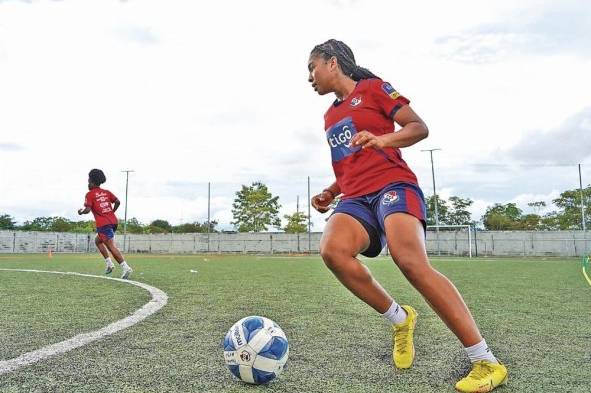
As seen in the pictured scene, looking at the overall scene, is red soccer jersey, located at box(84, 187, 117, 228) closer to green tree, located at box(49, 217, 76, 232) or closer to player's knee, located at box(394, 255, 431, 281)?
player's knee, located at box(394, 255, 431, 281)

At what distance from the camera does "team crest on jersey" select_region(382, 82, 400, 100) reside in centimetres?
309

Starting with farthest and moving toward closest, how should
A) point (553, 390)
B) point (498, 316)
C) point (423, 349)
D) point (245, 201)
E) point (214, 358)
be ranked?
1. point (245, 201)
2. point (498, 316)
3. point (423, 349)
4. point (214, 358)
5. point (553, 390)

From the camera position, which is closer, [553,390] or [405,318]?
[553,390]

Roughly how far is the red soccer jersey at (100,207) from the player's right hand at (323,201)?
7.91 meters

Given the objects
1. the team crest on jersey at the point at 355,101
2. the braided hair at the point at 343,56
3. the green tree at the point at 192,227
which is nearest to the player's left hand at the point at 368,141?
the team crest on jersey at the point at 355,101

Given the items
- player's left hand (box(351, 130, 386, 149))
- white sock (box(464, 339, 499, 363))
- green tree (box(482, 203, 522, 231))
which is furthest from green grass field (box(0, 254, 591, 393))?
green tree (box(482, 203, 522, 231))

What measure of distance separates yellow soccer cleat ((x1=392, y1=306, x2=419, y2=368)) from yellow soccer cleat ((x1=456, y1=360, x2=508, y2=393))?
42cm

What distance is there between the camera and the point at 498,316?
5062 mm

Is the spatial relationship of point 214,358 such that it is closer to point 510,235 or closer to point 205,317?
Result: point 205,317

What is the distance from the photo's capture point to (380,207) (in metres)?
3.02

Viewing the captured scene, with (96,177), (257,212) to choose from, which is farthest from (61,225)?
(96,177)

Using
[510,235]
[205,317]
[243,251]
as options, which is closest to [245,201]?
[243,251]

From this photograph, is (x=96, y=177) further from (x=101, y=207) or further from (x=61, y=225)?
(x=61, y=225)

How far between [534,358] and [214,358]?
6.77ft
